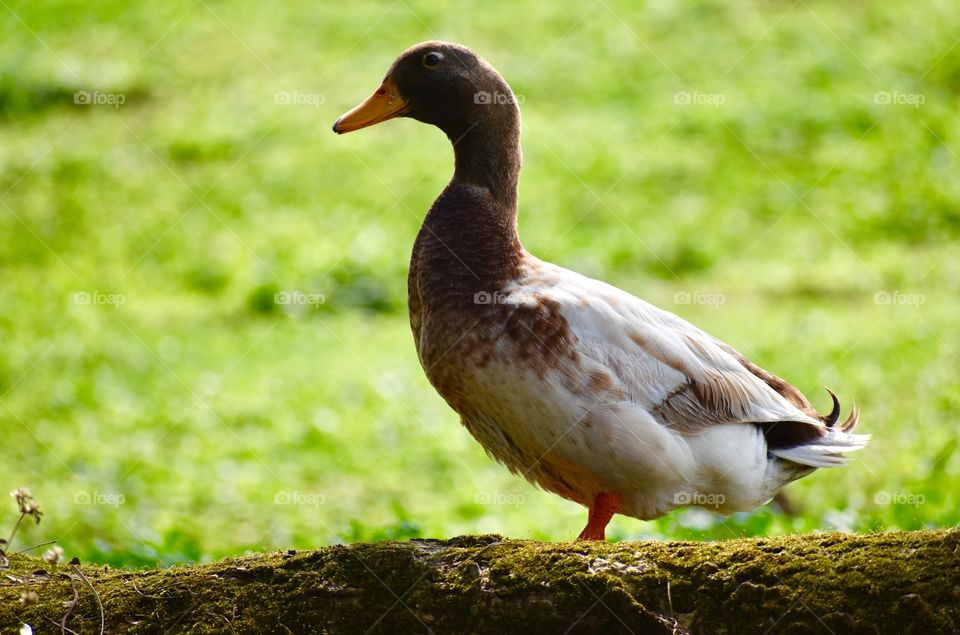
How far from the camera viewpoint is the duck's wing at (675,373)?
4285 millimetres

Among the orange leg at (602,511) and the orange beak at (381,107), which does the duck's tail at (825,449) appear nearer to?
the orange leg at (602,511)

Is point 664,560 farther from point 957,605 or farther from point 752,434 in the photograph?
point 752,434

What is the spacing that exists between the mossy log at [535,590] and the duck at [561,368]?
3.13 ft

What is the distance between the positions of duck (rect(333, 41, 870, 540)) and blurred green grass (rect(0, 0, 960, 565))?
0.91 m

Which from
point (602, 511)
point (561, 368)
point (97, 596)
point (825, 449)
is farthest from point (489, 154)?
point (97, 596)

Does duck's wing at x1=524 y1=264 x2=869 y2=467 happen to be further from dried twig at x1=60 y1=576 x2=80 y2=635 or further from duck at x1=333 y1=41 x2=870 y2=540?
dried twig at x1=60 y1=576 x2=80 y2=635

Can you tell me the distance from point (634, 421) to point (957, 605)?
60.5 inches

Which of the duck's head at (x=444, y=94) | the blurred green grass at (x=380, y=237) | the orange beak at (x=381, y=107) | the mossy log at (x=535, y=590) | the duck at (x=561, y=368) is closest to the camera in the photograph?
the mossy log at (x=535, y=590)

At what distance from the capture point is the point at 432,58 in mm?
4754

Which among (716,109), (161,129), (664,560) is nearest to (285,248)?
(161,129)

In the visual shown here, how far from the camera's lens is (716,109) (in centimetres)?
1499

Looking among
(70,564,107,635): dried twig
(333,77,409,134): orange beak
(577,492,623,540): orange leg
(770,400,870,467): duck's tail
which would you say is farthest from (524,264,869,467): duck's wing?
(70,564,107,635): dried twig

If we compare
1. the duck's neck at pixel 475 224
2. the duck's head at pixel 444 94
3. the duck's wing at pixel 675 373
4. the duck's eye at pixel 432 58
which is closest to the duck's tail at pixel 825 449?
the duck's wing at pixel 675 373

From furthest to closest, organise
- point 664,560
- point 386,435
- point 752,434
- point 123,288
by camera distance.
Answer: point 123,288
point 386,435
point 752,434
point 664,560
